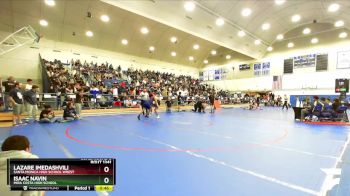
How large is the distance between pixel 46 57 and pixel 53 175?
2342 cm

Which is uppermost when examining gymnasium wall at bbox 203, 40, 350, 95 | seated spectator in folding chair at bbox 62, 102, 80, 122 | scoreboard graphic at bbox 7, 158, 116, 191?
gymnasium wall at bbox 203, 40, 350, 95

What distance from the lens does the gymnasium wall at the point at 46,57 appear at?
60.9 feet

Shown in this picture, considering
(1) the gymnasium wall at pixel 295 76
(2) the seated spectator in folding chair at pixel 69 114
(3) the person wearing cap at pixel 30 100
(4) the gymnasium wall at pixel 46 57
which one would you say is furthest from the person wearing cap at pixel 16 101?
(1) the gymnasium wall at pixel 295 76

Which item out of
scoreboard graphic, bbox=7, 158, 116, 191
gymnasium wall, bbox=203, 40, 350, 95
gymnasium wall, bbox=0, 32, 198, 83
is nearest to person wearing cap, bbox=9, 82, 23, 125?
scoreboard graphic, bbox=7, 158, 116, 191

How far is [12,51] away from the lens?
1850 cm

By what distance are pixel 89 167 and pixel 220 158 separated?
340 centimetres

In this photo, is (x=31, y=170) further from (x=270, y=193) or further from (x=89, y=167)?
(x=270, y=193)

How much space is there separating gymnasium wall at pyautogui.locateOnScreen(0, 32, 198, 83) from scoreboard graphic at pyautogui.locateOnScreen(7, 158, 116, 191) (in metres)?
22.2

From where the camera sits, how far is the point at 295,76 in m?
28.7

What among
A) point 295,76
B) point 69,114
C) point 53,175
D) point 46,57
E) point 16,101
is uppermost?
point 46,57

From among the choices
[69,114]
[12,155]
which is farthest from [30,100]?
[12,155]

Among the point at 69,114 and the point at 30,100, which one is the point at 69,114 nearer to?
the point at 69,114

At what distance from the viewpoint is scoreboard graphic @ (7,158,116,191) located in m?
1.36

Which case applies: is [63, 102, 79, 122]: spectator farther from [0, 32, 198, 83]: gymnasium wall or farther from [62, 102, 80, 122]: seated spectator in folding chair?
[0, 32, 198, 83]: gymnasium wall
